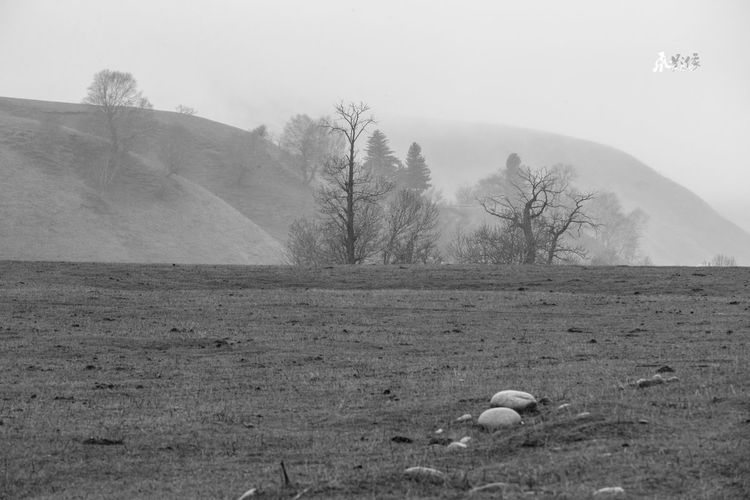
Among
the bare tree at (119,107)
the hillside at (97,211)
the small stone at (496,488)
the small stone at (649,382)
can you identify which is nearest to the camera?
the small stone at (496,488)

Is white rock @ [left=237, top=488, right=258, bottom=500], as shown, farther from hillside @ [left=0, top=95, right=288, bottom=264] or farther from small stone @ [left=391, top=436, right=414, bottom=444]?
hillside @ [left=0, top=95, right=288, bottom=264]

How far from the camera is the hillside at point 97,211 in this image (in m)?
132

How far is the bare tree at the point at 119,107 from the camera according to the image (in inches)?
6521

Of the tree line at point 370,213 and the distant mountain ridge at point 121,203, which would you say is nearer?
the tree line at point 370,213

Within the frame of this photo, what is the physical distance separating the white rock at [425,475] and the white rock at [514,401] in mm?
3741

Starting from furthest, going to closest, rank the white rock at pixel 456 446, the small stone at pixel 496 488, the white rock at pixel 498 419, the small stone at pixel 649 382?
the small stone at pixel 649 382 → the white rock at pixel 498 419 → the white rock at pixel 456 446 → the small stone at pixel 496 488

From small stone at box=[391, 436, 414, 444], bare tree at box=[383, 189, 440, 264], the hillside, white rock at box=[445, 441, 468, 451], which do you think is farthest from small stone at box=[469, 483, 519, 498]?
the hillside

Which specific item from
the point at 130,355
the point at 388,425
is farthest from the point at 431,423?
the point at 130,355

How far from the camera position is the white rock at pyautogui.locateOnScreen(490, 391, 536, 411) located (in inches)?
525

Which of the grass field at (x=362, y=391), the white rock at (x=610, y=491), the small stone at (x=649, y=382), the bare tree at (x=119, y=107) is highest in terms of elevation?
the bare tree at (x=119, y=107)

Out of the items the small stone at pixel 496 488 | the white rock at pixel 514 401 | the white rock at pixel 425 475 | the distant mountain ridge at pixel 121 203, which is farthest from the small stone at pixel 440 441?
the distant mountain ridge at pixel 121 203

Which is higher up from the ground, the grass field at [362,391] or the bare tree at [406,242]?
the bare tree at [406,242]

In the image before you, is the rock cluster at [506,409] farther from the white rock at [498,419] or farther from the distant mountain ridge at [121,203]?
the distant mountain ridge at [121,203]

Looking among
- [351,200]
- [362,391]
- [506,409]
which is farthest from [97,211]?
[506,409]
